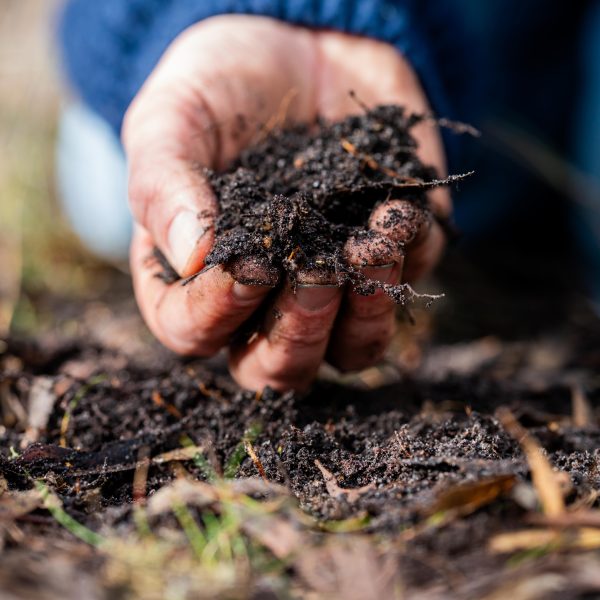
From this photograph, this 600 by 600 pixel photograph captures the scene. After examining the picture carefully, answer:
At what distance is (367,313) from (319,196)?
0.31 meters

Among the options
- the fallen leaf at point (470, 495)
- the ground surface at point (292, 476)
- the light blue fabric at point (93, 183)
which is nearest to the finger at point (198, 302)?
the ground surface at point (292, 476)

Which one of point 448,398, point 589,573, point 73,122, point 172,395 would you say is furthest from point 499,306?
point 73,122

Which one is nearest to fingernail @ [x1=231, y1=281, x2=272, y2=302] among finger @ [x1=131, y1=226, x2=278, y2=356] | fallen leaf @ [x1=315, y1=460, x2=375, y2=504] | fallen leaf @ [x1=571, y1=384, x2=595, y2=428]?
finger @ [x1=131, y1=226, x2=278, y2=356]

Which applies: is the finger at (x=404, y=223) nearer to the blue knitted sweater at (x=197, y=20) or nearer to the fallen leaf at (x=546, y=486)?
the fallen leaf at (x=546, y=486)

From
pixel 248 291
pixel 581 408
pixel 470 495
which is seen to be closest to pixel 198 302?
pixel 248 291

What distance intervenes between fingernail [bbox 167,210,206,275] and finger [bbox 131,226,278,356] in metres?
0.05

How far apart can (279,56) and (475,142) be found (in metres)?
1.72

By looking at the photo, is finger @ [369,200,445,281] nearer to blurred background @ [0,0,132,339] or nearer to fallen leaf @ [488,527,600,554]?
fallen leaf @ [488,527,600,554]

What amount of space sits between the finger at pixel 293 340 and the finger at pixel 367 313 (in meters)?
0.07

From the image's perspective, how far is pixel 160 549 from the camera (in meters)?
0.97

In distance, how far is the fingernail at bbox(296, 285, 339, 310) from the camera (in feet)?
4.48

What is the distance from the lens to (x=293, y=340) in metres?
1.50

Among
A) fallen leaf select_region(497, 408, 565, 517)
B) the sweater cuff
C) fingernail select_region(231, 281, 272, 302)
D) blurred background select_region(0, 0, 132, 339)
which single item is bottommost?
blurred background select_region(0, 0, 132, 339)

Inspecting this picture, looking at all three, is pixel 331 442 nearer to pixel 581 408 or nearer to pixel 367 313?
pixel 367 313
